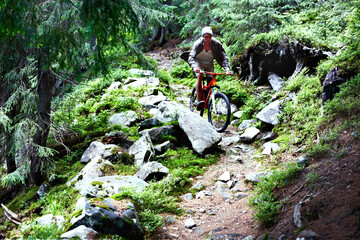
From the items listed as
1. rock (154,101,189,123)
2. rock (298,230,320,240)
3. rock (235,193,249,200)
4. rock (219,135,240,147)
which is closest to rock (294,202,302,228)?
rock (298,230,320,240)

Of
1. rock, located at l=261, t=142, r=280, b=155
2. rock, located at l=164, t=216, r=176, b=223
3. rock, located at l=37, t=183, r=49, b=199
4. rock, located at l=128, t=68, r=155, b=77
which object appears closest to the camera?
rock, located at l=164, t=216, r=176, b=223

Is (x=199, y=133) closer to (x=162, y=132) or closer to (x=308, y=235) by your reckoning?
(x=162, y=132)

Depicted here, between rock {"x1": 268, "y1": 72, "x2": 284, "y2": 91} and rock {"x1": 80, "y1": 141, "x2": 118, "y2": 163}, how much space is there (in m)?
5.90

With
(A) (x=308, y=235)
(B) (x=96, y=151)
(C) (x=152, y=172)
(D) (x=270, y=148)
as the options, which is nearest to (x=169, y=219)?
(C) (x=152, y=172)

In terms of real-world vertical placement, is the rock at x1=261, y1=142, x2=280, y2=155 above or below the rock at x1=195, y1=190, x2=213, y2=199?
above

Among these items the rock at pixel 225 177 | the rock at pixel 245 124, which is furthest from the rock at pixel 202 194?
the rock at pixel 245 124

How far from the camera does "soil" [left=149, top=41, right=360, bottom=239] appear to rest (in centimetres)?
240

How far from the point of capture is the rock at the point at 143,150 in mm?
6054

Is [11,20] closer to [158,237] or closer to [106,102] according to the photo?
[158,237]

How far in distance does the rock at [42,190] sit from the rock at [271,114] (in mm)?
6108

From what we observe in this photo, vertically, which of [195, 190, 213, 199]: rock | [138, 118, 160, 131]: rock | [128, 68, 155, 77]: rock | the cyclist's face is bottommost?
[195, 190, 213, 199]: rock

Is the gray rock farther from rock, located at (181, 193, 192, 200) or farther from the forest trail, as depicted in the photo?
rock, located at (181, 193, 192, 200)

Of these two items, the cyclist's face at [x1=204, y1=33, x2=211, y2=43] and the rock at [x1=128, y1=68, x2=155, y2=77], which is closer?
the cyclist's face at [x1=204, y1=33, x2=211, y2=43]

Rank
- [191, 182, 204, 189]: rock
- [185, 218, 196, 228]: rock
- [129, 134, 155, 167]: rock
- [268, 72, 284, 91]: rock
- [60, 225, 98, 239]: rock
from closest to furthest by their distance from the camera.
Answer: [60, 225, 98, 239]: rock → [185, 218, 196, 228]: rock → [191, 182, 204, 189]: rock → [129, 134, 155, 167]: rock → [268, 72, 284, 91]: rock
